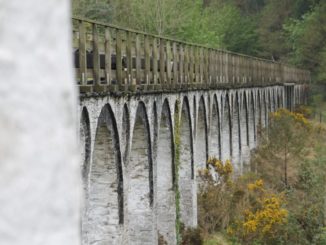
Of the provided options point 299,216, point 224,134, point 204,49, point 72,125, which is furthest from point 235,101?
point 72,125

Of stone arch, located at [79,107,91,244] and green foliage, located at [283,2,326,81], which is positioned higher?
green foliage, located at [283,2,326,81]

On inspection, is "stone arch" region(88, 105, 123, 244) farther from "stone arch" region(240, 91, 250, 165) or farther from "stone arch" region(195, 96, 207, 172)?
"stone arch" region(240, 91, 250, 165)

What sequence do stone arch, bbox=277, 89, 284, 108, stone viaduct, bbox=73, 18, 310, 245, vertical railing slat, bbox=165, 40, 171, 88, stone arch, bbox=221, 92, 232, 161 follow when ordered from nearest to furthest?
stone viaduct, bbox=73, 18, 310, 245 → vertical railing slat, bbox=165, 40, 171, 88 → stone arch, bbox=221, 92, 232, 161 → stone arch, bbox=277, 89, 284, 108

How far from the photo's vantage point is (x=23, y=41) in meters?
0.92

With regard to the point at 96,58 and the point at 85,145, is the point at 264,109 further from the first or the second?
the point at 85,145

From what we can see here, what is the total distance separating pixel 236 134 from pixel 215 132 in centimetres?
383

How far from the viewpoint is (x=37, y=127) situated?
3.04 ft

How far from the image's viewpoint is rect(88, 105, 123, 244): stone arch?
1185 cm

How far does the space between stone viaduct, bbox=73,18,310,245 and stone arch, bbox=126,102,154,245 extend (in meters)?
0.02

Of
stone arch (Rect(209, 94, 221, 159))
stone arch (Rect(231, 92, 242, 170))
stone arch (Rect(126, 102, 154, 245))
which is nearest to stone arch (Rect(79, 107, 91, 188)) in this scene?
stone arch (Rect(126, 102, 154, 245))

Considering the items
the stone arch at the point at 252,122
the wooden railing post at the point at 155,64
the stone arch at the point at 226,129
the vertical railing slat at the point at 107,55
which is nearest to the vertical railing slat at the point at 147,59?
the wooden railing post at the point at 155,64

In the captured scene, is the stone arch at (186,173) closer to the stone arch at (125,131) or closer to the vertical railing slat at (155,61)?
the vertical railing slat at (155,61)

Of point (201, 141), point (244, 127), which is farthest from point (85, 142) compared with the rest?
point (244, 127)

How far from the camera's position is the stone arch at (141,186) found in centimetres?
1433
